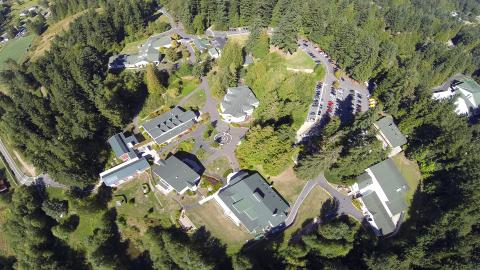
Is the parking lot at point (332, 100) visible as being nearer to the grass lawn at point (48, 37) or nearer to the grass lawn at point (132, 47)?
the grass lawn at point (132, 47)

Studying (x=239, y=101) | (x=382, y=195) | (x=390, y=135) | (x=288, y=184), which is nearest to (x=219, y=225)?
(x=288, y=184)

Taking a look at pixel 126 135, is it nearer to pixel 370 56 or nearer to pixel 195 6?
pixel 195 6

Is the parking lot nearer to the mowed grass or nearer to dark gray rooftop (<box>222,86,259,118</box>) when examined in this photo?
dark gray rooftop (<box>222,86,259,118</box>)

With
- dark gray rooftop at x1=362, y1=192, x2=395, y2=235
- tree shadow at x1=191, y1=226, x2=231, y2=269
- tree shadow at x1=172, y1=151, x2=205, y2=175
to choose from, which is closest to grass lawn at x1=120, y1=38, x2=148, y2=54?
tree shadow at x1=172, y1=151, x2=205, y2=175

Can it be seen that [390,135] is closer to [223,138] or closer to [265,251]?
[223,138]

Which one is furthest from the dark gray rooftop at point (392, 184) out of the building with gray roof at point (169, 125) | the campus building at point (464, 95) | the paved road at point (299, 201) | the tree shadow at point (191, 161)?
the building with gray roof at point (169, 125)

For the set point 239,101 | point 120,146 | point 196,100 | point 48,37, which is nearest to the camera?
point 120,146
